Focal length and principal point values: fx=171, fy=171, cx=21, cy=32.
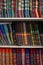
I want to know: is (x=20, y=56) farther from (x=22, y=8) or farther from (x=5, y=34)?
(x=22, y=8)

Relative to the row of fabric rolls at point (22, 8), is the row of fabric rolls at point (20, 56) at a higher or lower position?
lower

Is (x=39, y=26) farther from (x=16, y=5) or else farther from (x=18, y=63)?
(x=18, y=63)

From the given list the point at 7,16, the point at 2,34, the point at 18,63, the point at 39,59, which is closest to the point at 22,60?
the point at 18,63

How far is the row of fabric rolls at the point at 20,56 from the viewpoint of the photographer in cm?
175

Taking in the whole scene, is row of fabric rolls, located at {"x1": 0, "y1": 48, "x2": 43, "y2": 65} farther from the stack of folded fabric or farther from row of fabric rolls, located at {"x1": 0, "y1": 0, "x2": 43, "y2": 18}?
row of fabric rolls, located at {"x1": 0, "y1": 0, "x2": 43, "y2": 18}

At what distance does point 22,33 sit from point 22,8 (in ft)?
0.84

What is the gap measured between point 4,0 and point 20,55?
59 centimetres

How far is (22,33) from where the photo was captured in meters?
1.75

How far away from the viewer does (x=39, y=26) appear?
1765 millimetres

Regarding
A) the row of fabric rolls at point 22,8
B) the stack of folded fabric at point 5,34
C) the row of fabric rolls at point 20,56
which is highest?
the row of fabric rolls at point 22,8

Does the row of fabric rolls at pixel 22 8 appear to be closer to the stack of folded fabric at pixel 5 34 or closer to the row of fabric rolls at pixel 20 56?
the stack of folded fabric at pixel 5 34

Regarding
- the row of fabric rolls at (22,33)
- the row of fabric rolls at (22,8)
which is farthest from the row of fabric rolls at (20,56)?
the row of fabric rolls at (22,8)

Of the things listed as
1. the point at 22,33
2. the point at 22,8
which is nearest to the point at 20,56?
the point at 22,33

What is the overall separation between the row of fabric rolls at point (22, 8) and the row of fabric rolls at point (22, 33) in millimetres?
100
